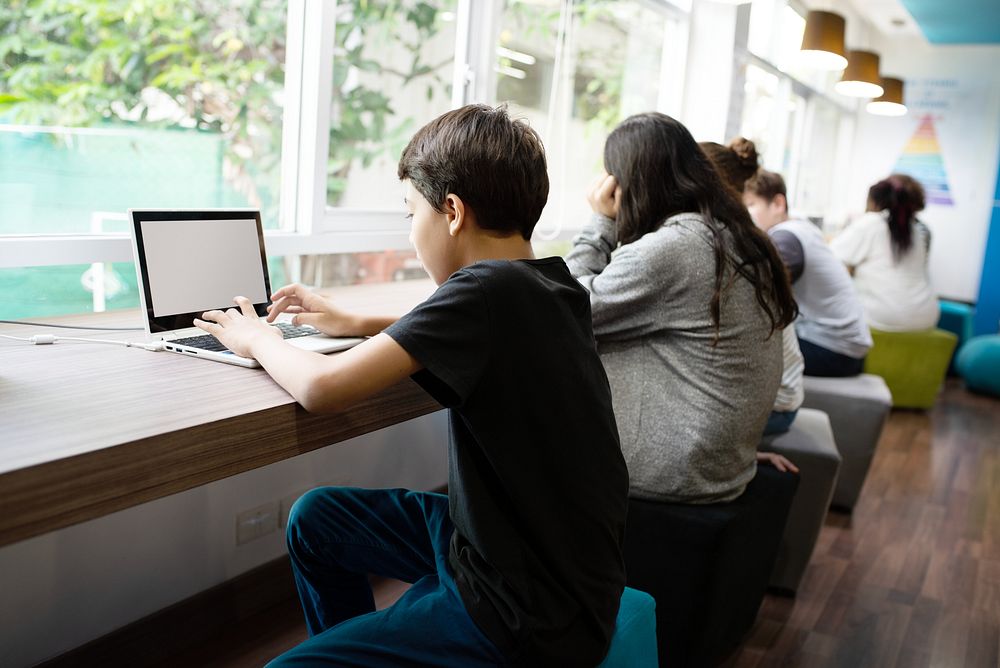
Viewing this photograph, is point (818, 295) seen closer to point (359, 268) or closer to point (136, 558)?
point (359, 268)

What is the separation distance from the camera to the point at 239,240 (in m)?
1.67

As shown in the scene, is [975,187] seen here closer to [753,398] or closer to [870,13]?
[870,13]

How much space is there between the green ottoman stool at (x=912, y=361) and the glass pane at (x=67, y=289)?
415 cm

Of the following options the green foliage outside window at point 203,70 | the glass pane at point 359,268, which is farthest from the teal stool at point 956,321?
the green foliage outside window at point 203,70

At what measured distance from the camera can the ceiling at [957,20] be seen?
19.0 feet

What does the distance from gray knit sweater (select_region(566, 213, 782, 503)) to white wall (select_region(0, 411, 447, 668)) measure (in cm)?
89

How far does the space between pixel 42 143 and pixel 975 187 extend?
7338 mm

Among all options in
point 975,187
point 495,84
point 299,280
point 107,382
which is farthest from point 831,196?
point 107,382

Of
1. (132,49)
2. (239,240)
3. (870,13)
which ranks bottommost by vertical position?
(239,240)

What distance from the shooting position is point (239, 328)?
53.1 inches

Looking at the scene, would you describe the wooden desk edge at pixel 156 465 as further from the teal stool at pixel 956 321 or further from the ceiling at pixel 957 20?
the ceiling at pixel 957 20

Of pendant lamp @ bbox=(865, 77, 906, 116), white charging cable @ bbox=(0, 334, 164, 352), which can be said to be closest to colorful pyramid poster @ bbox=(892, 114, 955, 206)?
pendant lamp @ bbox=(865, 77, 906, 116)

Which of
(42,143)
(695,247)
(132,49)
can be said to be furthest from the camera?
(132,49)

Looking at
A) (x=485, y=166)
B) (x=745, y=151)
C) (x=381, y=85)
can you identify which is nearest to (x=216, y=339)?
(x=485, y=166)
